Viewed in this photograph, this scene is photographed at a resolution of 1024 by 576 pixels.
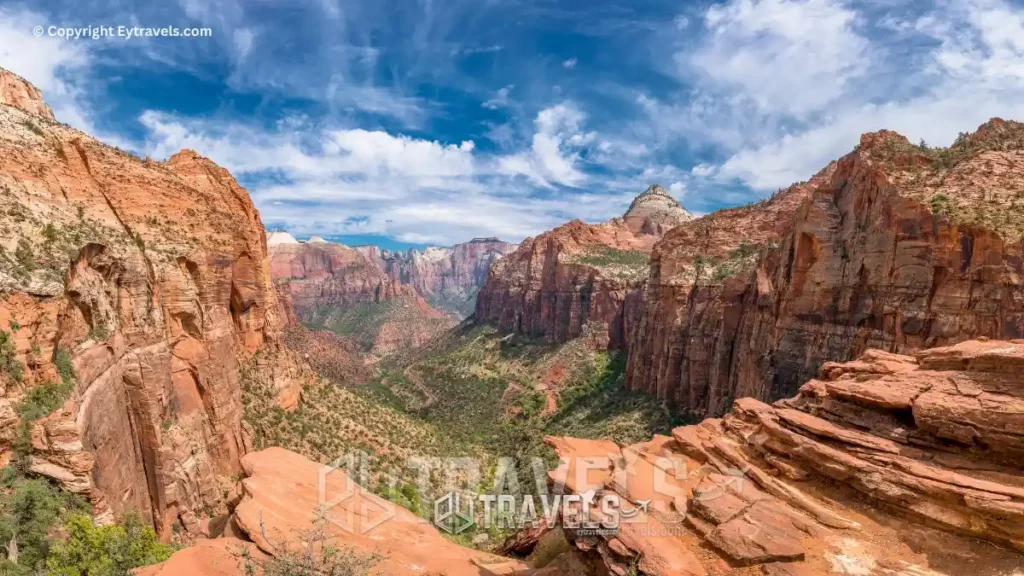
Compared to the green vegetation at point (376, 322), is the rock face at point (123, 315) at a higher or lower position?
higher

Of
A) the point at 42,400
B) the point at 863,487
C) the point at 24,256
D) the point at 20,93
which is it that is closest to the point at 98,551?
the point at 42,400

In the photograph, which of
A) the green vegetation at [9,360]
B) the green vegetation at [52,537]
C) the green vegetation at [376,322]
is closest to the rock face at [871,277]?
the green vegetation at [52,537]

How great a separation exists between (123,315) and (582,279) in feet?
269

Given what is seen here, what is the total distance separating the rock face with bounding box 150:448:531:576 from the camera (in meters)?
12.6

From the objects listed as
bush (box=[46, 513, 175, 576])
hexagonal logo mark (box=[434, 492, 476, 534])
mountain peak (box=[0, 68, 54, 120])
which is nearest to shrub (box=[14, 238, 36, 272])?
bush (box=[46, 513, 175, 576])

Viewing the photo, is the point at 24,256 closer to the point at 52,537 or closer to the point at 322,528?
the point at 52,537

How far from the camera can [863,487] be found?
1191 cm

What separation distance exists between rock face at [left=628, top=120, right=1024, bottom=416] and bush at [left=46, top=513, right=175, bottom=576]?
3652 cm

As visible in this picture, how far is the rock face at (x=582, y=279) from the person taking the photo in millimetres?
85125

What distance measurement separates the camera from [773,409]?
16.8m

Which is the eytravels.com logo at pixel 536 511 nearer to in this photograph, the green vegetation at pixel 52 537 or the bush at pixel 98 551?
the bush at pixel 98 551

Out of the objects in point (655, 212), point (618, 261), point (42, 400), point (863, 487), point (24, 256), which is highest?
point (655, 212)

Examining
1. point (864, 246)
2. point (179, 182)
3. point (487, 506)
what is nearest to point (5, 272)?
point (179, 182)

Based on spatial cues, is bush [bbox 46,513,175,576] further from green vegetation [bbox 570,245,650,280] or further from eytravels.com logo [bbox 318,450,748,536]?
green vegetation [bbox 570,245,650,280]
